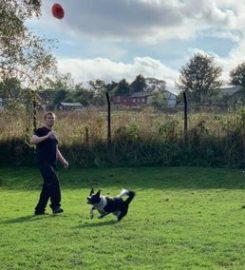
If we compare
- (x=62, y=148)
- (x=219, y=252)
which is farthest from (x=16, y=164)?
(x=219, y=252)

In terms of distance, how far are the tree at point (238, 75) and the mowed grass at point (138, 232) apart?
67814 mm

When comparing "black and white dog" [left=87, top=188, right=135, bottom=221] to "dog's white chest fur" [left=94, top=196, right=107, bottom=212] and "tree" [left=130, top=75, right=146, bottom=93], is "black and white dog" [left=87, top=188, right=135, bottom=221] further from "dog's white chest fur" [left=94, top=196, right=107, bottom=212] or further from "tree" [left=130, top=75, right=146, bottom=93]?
"tree" [left=130, top=75, right=146, bottom=93]

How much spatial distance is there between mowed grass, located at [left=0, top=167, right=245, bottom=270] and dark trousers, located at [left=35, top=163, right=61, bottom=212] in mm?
317

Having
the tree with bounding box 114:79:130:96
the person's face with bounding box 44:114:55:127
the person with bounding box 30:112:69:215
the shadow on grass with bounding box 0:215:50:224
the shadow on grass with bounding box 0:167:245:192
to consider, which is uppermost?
the tree with bounding box 114:79:130:96

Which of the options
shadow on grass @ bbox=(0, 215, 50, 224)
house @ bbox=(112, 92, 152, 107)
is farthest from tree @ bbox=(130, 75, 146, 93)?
shadow on grass @ bbox=(0, 215, 50, 224)

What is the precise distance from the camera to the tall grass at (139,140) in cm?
2159

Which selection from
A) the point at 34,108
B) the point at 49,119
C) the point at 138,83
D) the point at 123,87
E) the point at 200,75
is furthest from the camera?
the point at 138,83

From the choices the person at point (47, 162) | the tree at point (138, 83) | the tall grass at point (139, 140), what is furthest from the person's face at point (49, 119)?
the tree at point (138, 83)

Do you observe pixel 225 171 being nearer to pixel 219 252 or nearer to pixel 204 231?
pixel 204 231

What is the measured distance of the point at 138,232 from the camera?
8.80 m

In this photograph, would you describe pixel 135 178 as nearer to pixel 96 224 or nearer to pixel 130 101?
pixel 96 224

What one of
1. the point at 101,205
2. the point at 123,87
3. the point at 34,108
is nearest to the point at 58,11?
the point at 101,205

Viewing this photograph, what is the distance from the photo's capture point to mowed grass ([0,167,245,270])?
689 centimetres

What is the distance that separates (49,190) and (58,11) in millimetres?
4141
